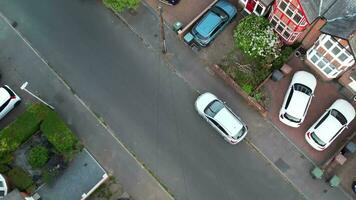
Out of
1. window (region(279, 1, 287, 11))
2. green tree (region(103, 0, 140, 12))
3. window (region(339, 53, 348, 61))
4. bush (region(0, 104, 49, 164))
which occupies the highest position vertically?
green tree (region(103, 0, 140, 12))

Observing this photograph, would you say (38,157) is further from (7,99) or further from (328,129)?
(328,129)

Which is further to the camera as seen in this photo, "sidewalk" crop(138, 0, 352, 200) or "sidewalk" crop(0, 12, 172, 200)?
"sidewalk" crop(0, 12, 172, 200)

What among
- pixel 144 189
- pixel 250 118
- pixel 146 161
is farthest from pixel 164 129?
pixel 250 118

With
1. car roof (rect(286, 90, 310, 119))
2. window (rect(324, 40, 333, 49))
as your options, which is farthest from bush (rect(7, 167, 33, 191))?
window (rect(324, 40, 333, 49))

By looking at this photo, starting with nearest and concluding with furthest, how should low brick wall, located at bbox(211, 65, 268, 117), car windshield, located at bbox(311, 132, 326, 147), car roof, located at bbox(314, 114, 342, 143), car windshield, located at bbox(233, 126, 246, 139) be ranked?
car roof, located at bbox(314, 114, 342, 143)
car windshield, located at bbox(311, 132, 326, 147)
car windshield, located at bbox(233, 126, 246, 139)
low brick wall, located at bbox(211, 65, 268, 117)

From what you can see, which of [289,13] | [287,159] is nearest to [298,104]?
[287,159]

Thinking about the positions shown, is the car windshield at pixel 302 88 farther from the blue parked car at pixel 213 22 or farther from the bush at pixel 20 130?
the bush at pixel 20 130

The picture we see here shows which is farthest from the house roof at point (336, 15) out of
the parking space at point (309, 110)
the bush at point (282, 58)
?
the parking space at point (309, 110)

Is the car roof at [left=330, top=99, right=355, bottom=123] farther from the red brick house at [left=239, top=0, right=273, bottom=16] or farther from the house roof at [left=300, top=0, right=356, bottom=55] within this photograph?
the red brick house at [left=239, top=0, right=273, bottom=16]
